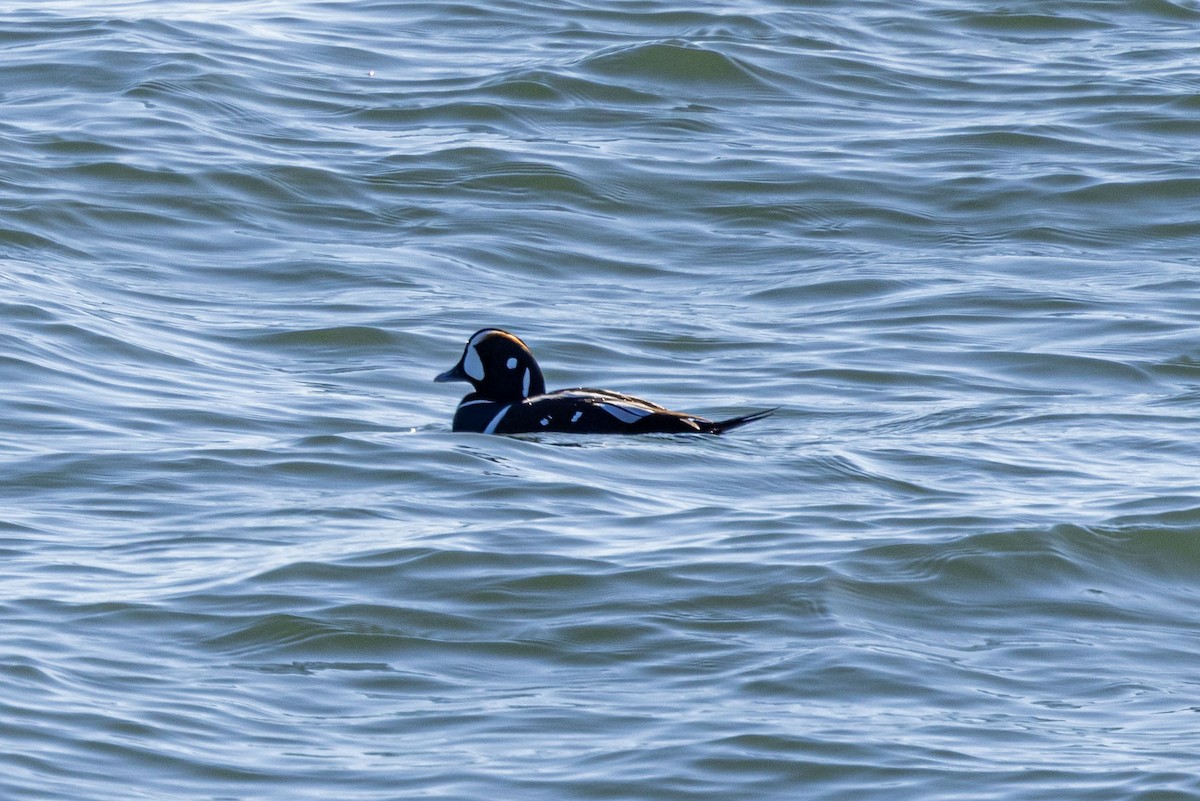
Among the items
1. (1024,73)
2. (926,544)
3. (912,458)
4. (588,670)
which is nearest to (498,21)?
(1024,73)

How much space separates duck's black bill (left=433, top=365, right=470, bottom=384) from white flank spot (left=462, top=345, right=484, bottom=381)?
1.4 inches

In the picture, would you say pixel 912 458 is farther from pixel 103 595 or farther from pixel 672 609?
pixel 103 595

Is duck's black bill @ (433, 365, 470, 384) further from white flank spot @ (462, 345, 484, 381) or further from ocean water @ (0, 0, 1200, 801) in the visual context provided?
ocean water @ (0, 0, 1200, 801)

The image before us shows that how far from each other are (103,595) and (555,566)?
1.35m

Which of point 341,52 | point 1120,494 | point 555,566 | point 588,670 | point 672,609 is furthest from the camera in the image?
point 341,52

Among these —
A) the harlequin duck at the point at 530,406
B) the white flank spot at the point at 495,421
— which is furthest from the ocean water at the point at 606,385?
the white flank spot at the point at 495,421

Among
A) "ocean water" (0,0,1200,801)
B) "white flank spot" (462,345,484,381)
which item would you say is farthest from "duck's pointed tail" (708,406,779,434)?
"white flank spot" (462,345,484,381)

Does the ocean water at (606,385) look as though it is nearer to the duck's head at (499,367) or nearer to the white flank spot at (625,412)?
the white flank spot at (625,412)

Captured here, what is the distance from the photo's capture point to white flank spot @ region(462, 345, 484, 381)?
889cm

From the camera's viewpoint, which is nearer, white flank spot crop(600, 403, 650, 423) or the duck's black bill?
white flank spot crop(600, 403, 650, 423)

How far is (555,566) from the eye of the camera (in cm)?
654

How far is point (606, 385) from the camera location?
9742mm

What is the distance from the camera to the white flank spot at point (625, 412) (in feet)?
27.4

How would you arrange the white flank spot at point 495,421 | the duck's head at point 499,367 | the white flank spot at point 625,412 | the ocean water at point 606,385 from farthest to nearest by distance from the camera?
1. the duck's head at point 499,367
2. the white flank spot at point 495,421
3. the white flank spot at point 625,412
4. the ocean water at point 606,385
